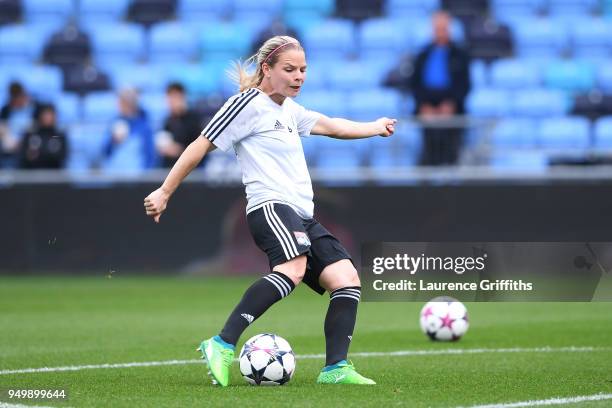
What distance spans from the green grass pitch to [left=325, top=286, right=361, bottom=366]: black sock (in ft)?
0.77

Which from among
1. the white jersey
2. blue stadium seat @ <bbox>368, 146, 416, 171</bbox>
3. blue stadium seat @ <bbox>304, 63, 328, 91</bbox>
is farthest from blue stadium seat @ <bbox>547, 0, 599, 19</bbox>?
the white jersey

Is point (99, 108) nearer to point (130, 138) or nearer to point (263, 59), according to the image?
point (130, 138)

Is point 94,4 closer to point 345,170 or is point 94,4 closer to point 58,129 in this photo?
point 58,129

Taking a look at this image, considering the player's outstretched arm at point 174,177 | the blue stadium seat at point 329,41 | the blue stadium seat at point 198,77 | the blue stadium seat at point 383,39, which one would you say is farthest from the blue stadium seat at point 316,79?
the player's outstretched arm at point 174,177

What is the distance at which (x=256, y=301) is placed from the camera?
6.60 meters

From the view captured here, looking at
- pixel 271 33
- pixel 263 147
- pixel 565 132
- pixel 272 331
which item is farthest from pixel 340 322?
pixel 271 33

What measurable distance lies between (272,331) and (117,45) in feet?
33.5

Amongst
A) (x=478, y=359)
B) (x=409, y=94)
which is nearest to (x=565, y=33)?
(x=409, y=94)

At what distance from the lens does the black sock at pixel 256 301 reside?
6.57 metres

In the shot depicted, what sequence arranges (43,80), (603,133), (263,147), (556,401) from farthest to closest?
(43,80) < (603,133) < (263,147) < (556,401)

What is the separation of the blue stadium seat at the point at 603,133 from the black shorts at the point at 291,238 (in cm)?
1053

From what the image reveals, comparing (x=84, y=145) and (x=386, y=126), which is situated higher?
(x=386, y=126)

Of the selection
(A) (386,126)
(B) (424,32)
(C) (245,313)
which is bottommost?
(C) (245,313)

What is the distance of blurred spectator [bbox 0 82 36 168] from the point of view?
15531 millimetres
